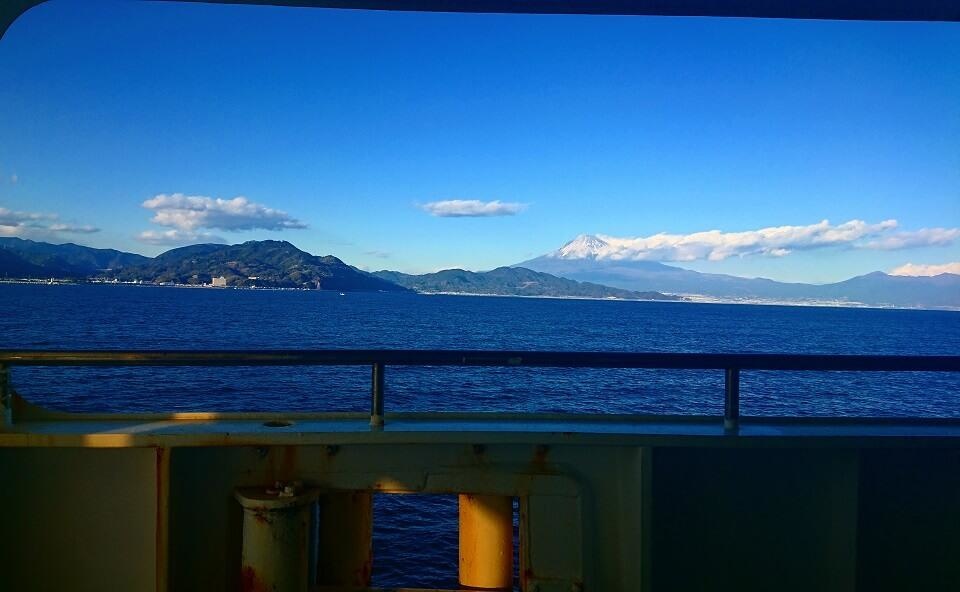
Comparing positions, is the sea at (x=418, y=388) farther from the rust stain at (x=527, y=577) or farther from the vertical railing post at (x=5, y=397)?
the vertical railing post at (x=5, y=397)

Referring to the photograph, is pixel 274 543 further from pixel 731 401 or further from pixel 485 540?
pixel 731 401

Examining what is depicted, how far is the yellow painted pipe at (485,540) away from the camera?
339 cm

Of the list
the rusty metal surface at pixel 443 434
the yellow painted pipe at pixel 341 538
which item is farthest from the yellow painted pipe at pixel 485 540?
the yellow painted pipe at pixel 341 538

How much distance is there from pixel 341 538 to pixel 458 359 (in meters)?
1.19

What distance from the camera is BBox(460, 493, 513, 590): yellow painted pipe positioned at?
3.39 m

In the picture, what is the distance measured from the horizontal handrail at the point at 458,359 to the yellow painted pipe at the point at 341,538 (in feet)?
2.63

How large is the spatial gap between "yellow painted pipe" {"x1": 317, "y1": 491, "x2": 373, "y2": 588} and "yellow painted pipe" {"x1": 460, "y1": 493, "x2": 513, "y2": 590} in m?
0.53

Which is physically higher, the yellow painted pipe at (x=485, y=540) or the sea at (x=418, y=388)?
the yellow painted pipe at (x=485, y=540)

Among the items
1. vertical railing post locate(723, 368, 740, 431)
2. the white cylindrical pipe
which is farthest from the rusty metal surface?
the white cylindrical pipe

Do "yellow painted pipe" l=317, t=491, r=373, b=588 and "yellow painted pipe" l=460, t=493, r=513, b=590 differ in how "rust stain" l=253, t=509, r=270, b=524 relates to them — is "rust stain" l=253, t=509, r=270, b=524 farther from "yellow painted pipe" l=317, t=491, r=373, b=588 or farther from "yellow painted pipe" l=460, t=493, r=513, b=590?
"yellow painted pipe" l=460, t=493, r=513, b=590

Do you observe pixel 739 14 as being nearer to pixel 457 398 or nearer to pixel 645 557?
pixel 645 557

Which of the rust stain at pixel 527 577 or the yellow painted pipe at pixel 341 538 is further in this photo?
the yellow painted pipe at pixel 341 538

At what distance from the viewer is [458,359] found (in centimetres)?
321

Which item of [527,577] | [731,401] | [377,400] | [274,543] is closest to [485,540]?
[527,577]
